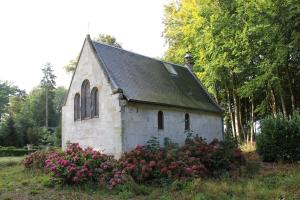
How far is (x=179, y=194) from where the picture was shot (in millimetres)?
12586

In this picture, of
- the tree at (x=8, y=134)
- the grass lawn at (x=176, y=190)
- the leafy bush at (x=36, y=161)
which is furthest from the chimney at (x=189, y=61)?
the tree at (x=8, y=134)

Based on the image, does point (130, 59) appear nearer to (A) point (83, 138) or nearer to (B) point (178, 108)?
(B) point (178, 108)

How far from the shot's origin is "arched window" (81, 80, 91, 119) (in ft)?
66.6

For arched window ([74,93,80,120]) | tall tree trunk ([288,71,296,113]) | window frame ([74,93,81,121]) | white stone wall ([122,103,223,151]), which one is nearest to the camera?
white stone wall ([122,103,223,151])

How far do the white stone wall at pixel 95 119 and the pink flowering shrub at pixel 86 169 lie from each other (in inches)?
80.3

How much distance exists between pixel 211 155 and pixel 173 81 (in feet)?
26.5

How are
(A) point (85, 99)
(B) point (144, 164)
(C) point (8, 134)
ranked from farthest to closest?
1. (C) point (8, 134)
2. (A) point (85, 99)
3. (B) point (144, 164)

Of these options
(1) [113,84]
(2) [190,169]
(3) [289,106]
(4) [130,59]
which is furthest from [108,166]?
(3) [289,106]

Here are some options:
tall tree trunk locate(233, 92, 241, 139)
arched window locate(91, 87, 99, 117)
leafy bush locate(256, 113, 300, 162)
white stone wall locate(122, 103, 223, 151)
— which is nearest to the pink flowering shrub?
white stone wall locate(122, 103, 223, 151)

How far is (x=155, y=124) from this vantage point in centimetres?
1941

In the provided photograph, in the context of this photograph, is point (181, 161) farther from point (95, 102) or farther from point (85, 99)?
point (85, 99)

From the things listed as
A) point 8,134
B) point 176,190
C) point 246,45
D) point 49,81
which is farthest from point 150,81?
point 49,81

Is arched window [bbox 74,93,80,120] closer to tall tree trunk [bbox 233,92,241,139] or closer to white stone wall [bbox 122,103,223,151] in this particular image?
white stone wall [bbox 122,103,223,151]

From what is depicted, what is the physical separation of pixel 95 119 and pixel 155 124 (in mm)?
3493
